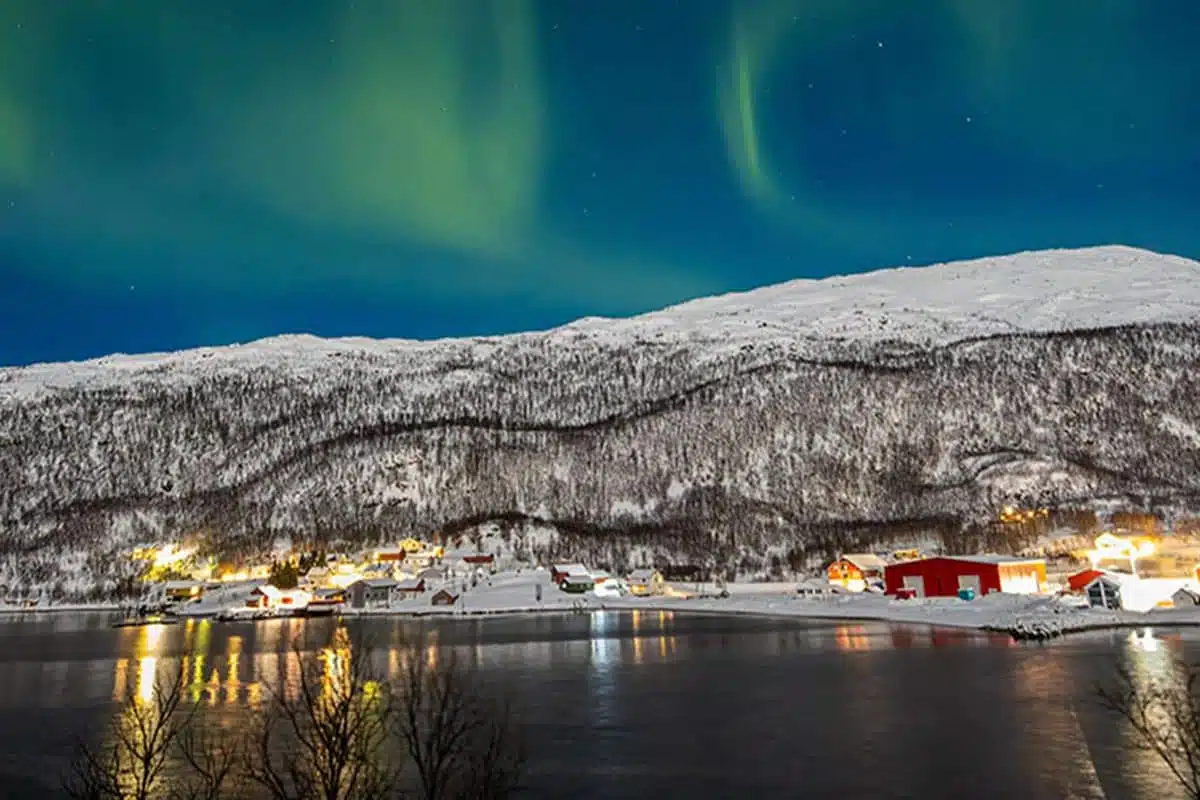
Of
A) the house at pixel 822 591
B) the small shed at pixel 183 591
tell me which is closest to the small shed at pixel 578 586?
the house at pixel 822 591

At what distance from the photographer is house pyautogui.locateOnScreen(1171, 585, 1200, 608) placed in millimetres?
70375

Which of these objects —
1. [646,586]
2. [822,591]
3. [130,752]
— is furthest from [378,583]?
[130,752]

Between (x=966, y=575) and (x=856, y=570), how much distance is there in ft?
116

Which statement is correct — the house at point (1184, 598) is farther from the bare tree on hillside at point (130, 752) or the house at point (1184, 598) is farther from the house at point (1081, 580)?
the bare tree on hillside at point (130, 752)

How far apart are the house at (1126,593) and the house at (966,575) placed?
1632 centimetres

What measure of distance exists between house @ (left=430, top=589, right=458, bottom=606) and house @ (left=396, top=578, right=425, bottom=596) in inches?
493

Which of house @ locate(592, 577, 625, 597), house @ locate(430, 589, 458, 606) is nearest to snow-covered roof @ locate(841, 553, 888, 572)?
house @ locate(592, 577, 625, 597)

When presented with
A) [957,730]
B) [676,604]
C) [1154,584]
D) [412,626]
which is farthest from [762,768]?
[676,604]

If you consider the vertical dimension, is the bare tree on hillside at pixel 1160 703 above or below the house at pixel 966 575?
below

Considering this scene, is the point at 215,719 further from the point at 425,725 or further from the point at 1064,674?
the point at 1064,674

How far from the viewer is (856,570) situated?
414 ft

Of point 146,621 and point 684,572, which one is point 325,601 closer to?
point 146,621

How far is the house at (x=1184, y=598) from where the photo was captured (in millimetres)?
70375

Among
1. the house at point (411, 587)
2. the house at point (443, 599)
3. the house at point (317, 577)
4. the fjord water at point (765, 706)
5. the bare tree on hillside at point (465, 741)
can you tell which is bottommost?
the fjord water at point (765, 706)
